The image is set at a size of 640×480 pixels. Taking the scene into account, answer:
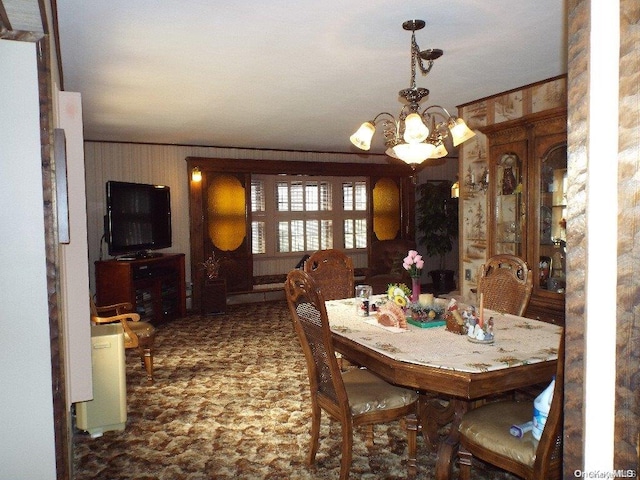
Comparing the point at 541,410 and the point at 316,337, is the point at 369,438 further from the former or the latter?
the point at 541,410

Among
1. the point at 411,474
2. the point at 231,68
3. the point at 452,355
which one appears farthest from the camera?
the point at 231,68

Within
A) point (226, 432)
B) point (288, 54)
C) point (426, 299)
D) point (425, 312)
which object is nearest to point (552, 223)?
point (426, 299)

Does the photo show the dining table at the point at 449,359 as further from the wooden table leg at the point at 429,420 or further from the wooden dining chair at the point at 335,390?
the wooden dining chair at the point at 335,390

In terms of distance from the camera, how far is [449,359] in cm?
204

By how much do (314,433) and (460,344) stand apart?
3.04ft

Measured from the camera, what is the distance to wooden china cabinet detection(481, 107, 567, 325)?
351 cm

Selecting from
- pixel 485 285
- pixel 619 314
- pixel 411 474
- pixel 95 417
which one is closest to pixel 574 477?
pixel 619 314

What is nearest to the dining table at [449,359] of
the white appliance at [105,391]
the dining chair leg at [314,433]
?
the dining chair leg at [314,433]

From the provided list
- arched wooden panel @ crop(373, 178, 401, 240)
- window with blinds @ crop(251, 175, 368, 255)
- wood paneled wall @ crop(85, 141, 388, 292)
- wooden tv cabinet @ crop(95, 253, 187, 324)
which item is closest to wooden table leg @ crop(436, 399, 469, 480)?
wooden tv cabinet @ crop(95, 253, 187, 324)

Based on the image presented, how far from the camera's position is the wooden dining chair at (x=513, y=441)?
1770 millimetres

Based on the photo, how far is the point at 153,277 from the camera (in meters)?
5.98

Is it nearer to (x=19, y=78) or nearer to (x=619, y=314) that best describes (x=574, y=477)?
(x=619, y=314)

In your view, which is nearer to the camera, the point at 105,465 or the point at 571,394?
Result: the point at 571,394

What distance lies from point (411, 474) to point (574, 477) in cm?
182
